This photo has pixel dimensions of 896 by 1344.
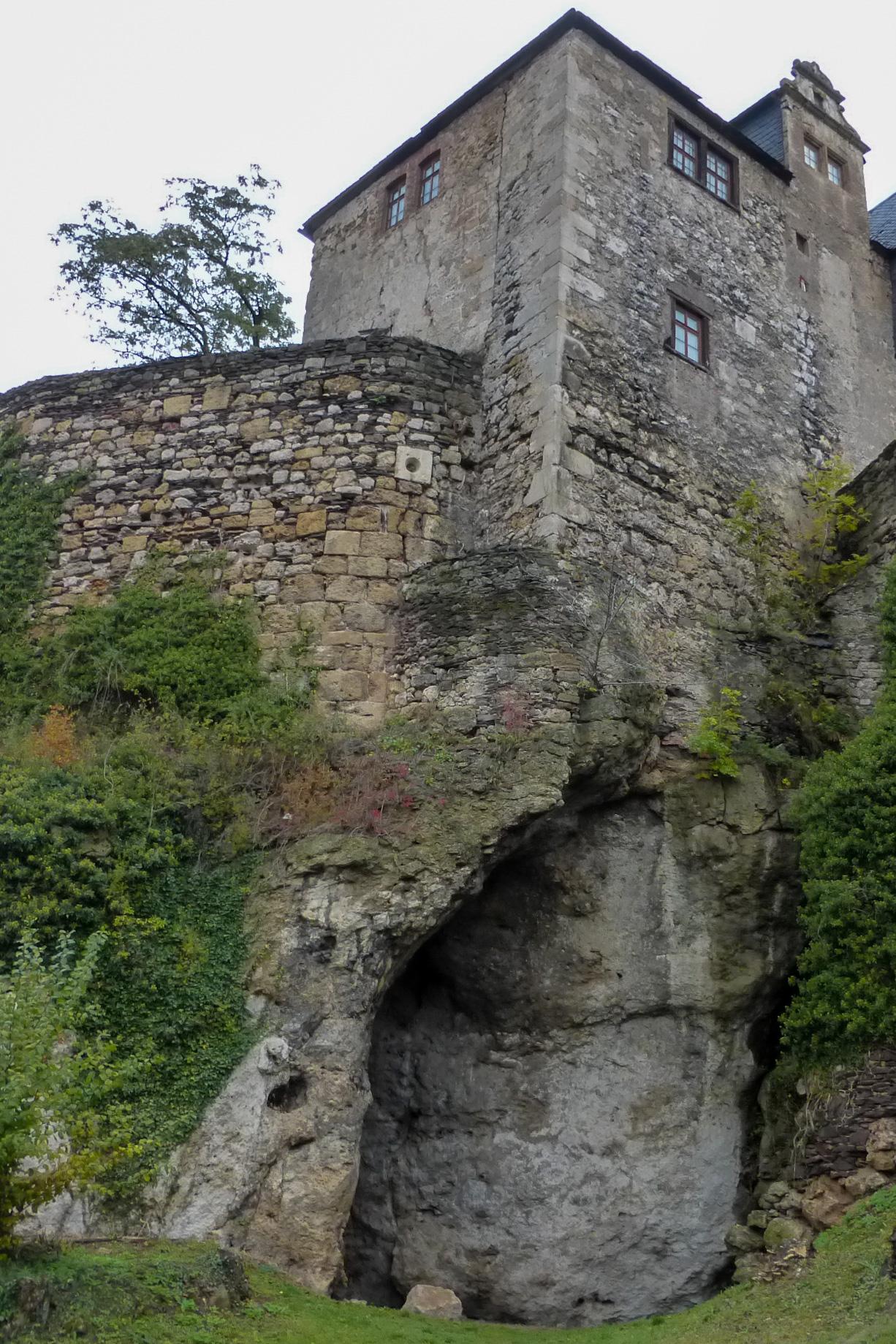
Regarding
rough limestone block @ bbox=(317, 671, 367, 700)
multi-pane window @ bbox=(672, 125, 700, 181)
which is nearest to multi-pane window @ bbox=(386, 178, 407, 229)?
multi-pane window @ bbox=(672, 125, 700, 181)

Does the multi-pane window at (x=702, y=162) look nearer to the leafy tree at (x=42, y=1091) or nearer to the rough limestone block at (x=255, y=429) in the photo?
the rough limestone block at (x=255, y=429)

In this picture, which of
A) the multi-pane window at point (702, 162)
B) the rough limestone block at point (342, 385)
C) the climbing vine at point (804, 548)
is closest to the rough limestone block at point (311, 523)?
the rough limestone block at point (342, 385)

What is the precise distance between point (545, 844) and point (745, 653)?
3088mm

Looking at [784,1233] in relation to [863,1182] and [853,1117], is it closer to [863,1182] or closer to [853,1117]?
[863,1182]

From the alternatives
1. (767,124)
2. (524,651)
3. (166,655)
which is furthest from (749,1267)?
(767,124)

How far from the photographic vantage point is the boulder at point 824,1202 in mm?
9953

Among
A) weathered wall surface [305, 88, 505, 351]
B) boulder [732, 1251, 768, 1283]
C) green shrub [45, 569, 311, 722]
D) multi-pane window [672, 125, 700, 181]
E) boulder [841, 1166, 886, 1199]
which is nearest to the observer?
boulder [732, 1251, 768, 1283]

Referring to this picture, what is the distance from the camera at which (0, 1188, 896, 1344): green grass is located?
7188 millimetres

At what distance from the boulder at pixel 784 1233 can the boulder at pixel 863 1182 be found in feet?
1.46

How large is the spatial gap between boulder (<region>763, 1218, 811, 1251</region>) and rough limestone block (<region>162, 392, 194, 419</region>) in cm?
964

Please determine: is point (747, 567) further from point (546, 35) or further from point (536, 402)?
point (546, 35)

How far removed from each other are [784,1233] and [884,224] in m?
14.5

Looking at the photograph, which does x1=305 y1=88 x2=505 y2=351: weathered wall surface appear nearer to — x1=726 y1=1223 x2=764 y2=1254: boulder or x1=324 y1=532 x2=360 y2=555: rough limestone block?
x1=324 y1=532 x2=360 y2=555: rough limestone block

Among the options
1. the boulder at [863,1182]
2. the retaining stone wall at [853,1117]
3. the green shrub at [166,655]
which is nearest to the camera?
the boulder at [863,1182]
